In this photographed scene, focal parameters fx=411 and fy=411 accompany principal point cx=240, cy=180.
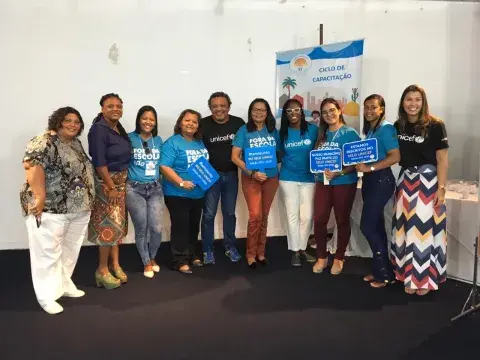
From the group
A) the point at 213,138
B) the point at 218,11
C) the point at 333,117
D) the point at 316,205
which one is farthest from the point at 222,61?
the point at 316,205

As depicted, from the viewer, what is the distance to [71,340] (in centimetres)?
249

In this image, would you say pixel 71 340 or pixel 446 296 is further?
pixel 446 296

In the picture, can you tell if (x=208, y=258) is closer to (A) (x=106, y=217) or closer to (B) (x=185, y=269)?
(B) (x=185, y=269)

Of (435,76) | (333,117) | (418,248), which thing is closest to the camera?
(418,248)

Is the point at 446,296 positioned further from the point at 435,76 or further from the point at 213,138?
the point at 435,76

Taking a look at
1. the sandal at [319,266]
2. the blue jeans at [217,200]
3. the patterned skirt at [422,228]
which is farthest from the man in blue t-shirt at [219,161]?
the patterned skirt at [422,228]

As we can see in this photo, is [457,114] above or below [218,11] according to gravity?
below

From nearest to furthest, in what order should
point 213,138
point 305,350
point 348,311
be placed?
point 305,350, point 348,311, point 213,138

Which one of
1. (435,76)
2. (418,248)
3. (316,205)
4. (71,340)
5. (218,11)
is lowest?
(71,340)

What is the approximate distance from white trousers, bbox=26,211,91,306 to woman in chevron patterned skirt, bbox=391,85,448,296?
7.76 ft

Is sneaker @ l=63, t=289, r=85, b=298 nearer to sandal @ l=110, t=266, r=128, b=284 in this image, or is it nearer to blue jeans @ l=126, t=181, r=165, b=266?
sandal @ l=110, t=266, r=128, b=284

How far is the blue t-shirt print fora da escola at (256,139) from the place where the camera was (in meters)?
3.58

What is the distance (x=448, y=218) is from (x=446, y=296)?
0.66 metres

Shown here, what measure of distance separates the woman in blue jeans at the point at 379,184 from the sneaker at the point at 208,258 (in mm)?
1416
